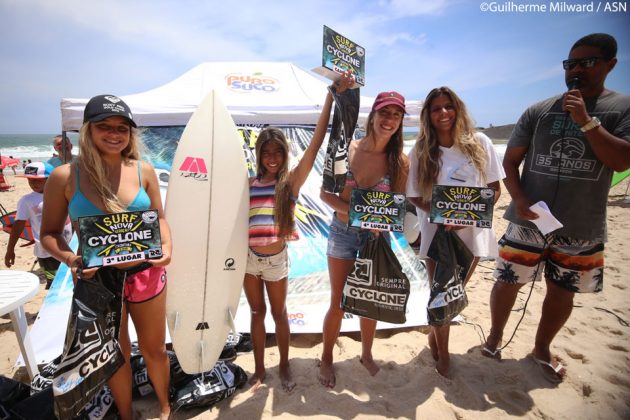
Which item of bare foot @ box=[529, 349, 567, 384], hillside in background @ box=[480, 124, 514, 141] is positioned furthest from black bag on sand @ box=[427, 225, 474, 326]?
hillside in background @ box=[480, 124, 514, 141]

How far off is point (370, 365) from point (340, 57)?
82.1 inches

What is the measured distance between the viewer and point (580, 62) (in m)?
1.82

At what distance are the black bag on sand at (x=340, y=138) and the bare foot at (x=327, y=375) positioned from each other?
1.28 m

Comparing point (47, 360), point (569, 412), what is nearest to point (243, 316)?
point (47, 360)

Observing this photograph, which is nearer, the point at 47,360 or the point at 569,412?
the point at 569,412

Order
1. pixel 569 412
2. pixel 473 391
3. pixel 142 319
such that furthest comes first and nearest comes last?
pixel 473 391 → pixel 569 412 → pixel 142 319

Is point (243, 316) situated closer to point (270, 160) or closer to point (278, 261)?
point (278, 261)

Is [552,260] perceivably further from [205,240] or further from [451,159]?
[205,240]

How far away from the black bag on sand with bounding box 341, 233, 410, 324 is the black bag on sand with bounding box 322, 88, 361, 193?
16.8 inches

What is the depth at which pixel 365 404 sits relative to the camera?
1959mm

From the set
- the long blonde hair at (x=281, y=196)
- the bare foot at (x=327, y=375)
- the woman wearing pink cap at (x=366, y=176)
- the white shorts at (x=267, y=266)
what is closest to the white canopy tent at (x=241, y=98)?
the long blonde hair at (x=281, y=196)

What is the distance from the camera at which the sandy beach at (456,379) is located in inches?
75.1

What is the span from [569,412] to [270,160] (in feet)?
7.97

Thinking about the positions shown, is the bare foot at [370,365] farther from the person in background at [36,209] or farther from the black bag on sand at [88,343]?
the person in background at [36,209]
